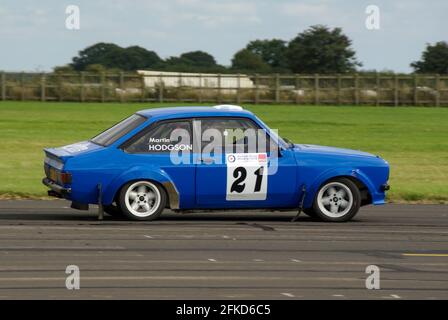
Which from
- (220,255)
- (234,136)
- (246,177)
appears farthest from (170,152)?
(220,255)

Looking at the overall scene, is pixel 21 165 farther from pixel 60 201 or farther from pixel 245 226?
pixel 245 226

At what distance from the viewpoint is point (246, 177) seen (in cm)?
1323

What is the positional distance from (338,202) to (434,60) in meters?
66.1

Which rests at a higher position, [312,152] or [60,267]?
[312,152]

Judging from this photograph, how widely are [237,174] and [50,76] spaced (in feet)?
141

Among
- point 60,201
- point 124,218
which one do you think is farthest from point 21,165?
point 124,218

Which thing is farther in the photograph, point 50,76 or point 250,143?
point 50,76

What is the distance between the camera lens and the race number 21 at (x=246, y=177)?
13.2 metres

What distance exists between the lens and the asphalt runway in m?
9.03

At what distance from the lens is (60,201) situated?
16.0 meters

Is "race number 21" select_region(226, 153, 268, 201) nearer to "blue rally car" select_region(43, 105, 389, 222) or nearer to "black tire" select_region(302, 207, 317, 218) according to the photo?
"blue rally car" select_region(43, 105, 389, 222)

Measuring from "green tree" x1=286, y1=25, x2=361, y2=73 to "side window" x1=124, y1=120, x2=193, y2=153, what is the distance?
2473 inches

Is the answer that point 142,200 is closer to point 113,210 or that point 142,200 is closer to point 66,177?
point 113,210

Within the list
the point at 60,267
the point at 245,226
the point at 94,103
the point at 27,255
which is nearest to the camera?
the point at 60,267
